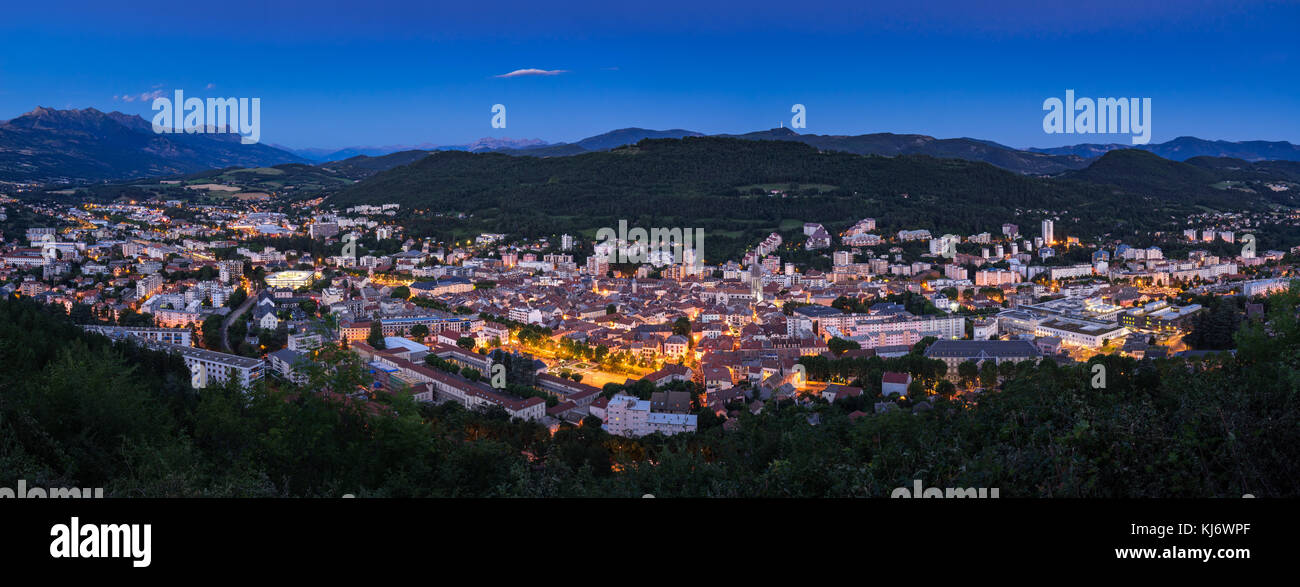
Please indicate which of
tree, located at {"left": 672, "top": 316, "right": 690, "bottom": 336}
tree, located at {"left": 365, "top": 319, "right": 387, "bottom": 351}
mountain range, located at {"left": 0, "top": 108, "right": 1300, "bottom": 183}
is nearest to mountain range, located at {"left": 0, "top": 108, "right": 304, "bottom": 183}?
mountain range, located at {"left": 0, "top": 108, "right": 1300, "bottom": 183}

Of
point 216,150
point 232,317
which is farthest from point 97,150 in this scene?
point 232,317

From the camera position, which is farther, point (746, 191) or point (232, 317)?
point (746, 191)

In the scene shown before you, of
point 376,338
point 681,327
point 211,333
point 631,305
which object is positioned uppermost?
point 631,305

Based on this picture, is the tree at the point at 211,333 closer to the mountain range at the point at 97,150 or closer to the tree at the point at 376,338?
the tree at the point at 376,338

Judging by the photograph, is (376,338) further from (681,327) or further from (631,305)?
(631,305)

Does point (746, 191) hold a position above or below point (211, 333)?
above

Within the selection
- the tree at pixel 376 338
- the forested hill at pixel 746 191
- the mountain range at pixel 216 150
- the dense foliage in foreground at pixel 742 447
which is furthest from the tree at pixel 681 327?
the mountain range at pixel 216 150
